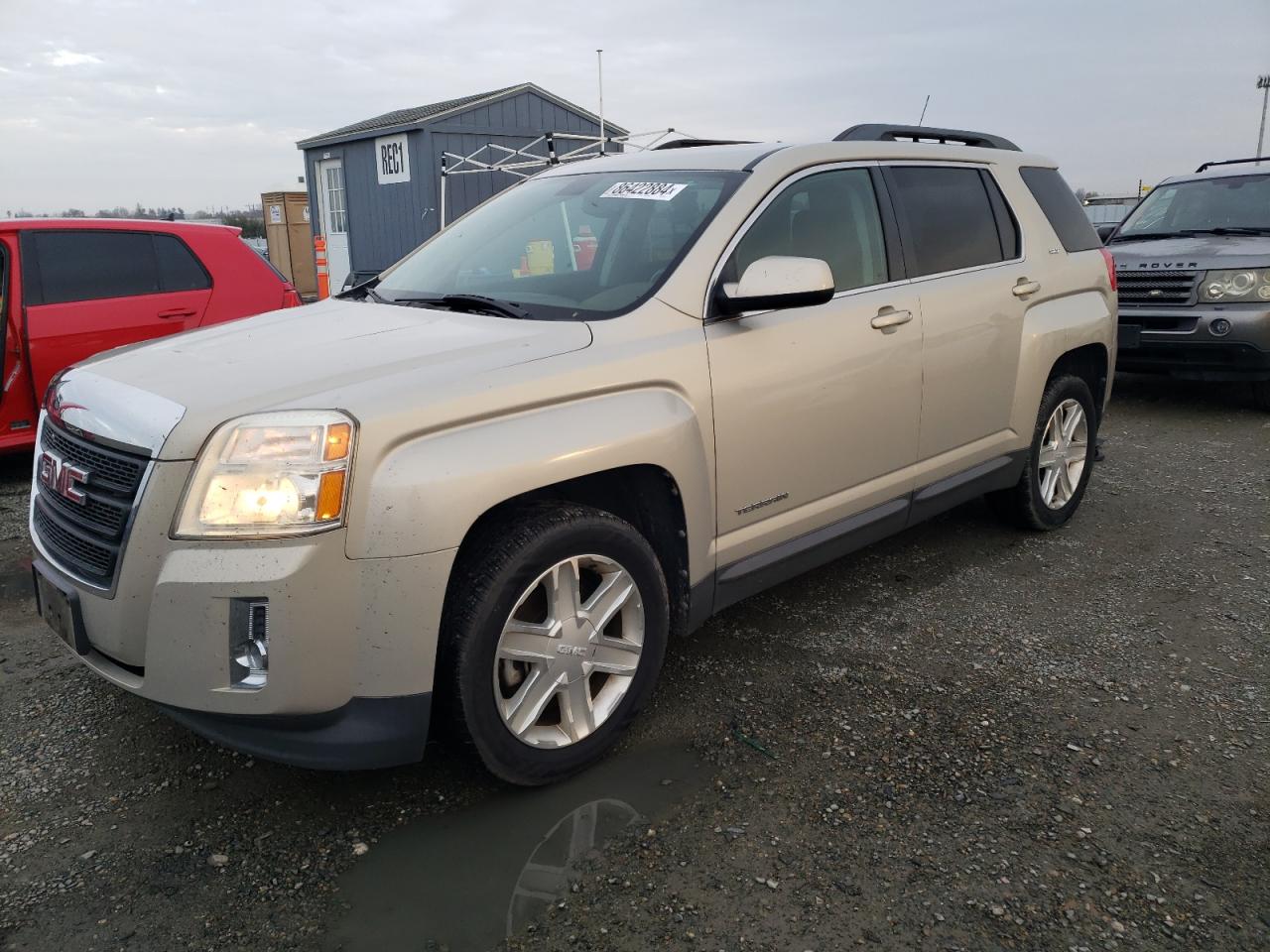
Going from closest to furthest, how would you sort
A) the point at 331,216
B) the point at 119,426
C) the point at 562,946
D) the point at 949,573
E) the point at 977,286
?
the point at 562,946 < the point at 119,426 < the point at 977,286 < the point at 949,573 < the point at 331,216

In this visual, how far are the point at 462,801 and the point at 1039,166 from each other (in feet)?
13.1

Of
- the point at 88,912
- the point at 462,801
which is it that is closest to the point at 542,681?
the point at 462,801

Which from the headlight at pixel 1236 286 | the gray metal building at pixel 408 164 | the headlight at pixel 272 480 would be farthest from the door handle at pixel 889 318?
the gray metal building at pixel 408 164

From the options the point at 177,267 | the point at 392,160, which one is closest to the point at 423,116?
the point at 392,160

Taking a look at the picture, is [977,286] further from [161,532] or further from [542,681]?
[161,532]

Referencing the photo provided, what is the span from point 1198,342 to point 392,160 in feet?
44.7

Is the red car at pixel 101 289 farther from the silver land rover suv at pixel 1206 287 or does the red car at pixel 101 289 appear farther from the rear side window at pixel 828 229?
the silver land rover suv at pixel 1206 287

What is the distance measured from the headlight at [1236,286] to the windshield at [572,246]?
5.73m

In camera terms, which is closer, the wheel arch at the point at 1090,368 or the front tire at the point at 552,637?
the front tire at the point at 552,637

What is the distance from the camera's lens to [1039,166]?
473 centimetres

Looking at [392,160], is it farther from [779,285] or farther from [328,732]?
[328,732]

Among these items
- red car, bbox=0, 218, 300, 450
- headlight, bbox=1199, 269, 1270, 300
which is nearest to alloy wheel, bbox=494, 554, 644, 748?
red car, bbox=0, 218, 300, 450

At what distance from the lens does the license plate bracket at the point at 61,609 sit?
2465 millimetres

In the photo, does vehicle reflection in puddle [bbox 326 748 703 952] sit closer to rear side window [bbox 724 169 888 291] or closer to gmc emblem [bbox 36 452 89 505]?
gmc emblem [bbox 36 452 89 505]
